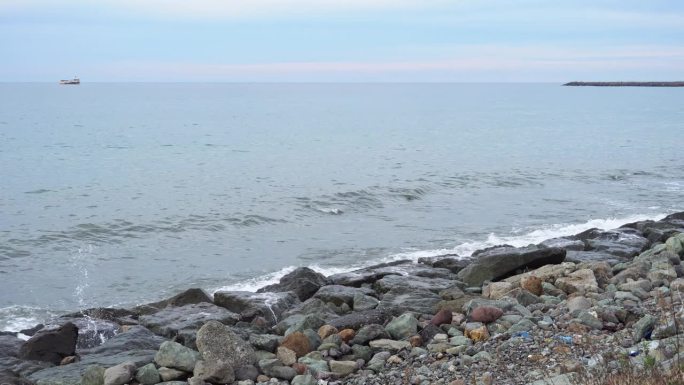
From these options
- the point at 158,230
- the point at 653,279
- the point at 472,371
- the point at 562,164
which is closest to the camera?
the point at 472,371

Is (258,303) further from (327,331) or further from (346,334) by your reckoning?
(346,334)

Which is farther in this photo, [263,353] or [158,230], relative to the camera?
[158,230]

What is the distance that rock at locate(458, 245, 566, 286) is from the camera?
1391cm

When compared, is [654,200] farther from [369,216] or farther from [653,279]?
[653,279]

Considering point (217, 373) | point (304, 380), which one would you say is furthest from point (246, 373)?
point (304, 380)

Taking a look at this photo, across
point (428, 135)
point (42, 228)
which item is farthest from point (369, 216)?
point (428, 135)

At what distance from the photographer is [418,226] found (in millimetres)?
22609

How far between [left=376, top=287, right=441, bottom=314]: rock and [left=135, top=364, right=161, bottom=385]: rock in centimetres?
380

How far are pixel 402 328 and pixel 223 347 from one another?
2395mm

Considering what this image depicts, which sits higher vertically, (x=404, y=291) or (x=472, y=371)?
(x=472, y=371)

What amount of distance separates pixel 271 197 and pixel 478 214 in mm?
7899

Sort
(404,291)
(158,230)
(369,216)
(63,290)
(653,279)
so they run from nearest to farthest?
(653,279) < (404,291) < (63,290) < (158,230) < (369,216)

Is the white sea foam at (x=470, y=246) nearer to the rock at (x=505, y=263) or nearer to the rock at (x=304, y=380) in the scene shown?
the rock at (x=505, y=263)

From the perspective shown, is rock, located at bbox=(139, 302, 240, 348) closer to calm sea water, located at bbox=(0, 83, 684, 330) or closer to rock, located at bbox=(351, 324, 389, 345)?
rock, located at bbox=(351, 324, 389, 345)
